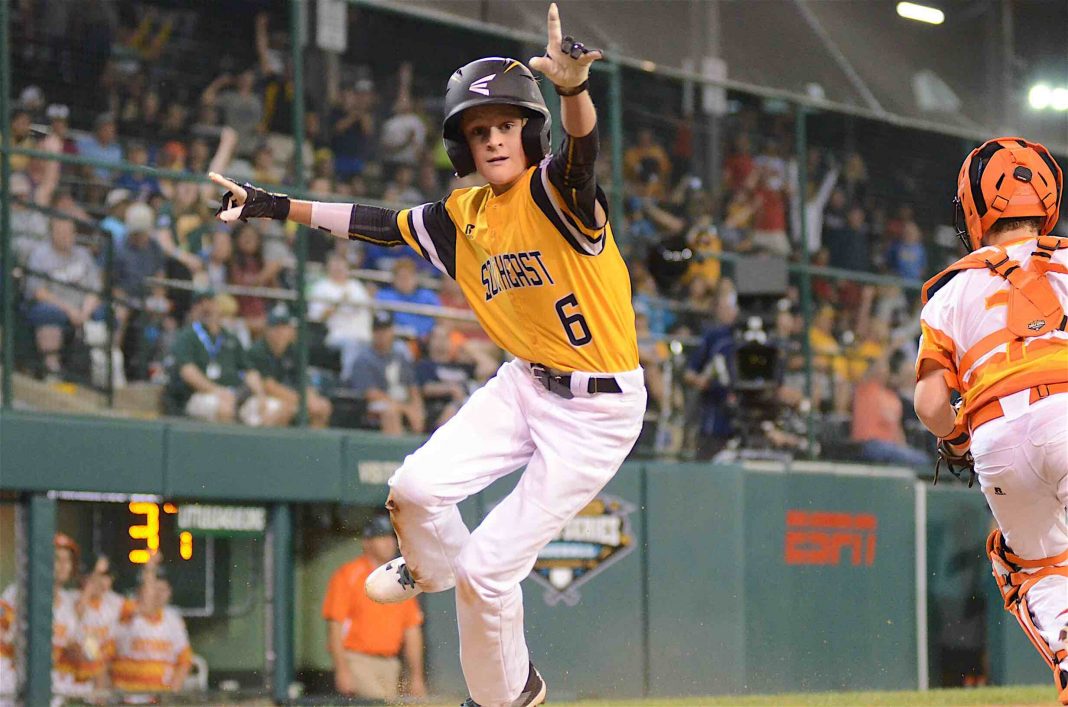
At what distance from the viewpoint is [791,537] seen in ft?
41.1

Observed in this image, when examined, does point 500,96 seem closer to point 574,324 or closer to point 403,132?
point 574,324

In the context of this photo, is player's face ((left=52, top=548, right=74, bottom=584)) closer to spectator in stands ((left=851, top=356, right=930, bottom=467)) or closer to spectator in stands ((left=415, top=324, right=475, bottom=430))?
spectator in stands ((left=415, top=324, right=475, bottom=430))

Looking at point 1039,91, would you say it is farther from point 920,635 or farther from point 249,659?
point 249,659

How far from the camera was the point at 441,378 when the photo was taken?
1163 centimetres

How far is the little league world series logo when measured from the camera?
11555 millimetres

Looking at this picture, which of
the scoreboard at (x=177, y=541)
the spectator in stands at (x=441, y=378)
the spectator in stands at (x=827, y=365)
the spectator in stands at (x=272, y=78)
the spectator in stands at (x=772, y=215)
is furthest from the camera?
the spectator in stands at (x=772, y=215)

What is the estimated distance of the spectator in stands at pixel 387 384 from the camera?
11250 mm

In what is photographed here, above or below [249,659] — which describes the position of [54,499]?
above

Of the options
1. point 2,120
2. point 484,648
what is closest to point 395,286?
point 2,120

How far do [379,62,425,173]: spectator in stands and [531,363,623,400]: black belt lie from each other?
7.59m

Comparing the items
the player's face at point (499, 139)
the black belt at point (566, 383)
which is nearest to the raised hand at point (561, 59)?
the player's face at point (499, 139)

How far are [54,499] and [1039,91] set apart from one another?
44.2 ft

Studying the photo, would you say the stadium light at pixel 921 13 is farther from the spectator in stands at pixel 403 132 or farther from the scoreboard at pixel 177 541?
the scoreboard at pixel 177 541

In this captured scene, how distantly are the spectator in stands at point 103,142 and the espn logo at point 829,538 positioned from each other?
6.01m
